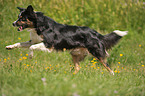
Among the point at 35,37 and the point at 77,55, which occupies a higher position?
the point at 35,37

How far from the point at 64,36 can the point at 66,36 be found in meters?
0.05

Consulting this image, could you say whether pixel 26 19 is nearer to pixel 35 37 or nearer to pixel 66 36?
pixel 35 37

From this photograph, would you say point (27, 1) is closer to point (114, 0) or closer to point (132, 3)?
point (114, 0)

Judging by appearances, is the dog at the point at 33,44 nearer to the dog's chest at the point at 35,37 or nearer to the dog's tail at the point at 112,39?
the dog's chest at the point at 35,37

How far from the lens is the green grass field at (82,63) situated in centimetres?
201

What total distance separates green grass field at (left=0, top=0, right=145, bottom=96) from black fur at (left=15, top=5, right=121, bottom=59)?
416mm

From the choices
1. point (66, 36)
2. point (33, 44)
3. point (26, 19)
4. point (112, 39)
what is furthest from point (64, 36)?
point (112, 39)

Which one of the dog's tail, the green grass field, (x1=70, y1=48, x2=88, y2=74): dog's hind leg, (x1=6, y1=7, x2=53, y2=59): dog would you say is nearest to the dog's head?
(x1=6, y1=7, x2=53, y2=59): dog

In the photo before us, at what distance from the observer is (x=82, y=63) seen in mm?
4375

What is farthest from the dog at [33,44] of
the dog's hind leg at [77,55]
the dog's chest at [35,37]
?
the dog's hind leg at [77,55]

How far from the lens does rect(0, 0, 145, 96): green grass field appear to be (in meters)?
2.01

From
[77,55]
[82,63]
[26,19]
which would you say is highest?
[26,19]

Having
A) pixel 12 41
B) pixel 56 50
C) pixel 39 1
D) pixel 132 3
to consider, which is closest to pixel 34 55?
pixel 56 50

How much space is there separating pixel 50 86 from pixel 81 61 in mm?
2546
